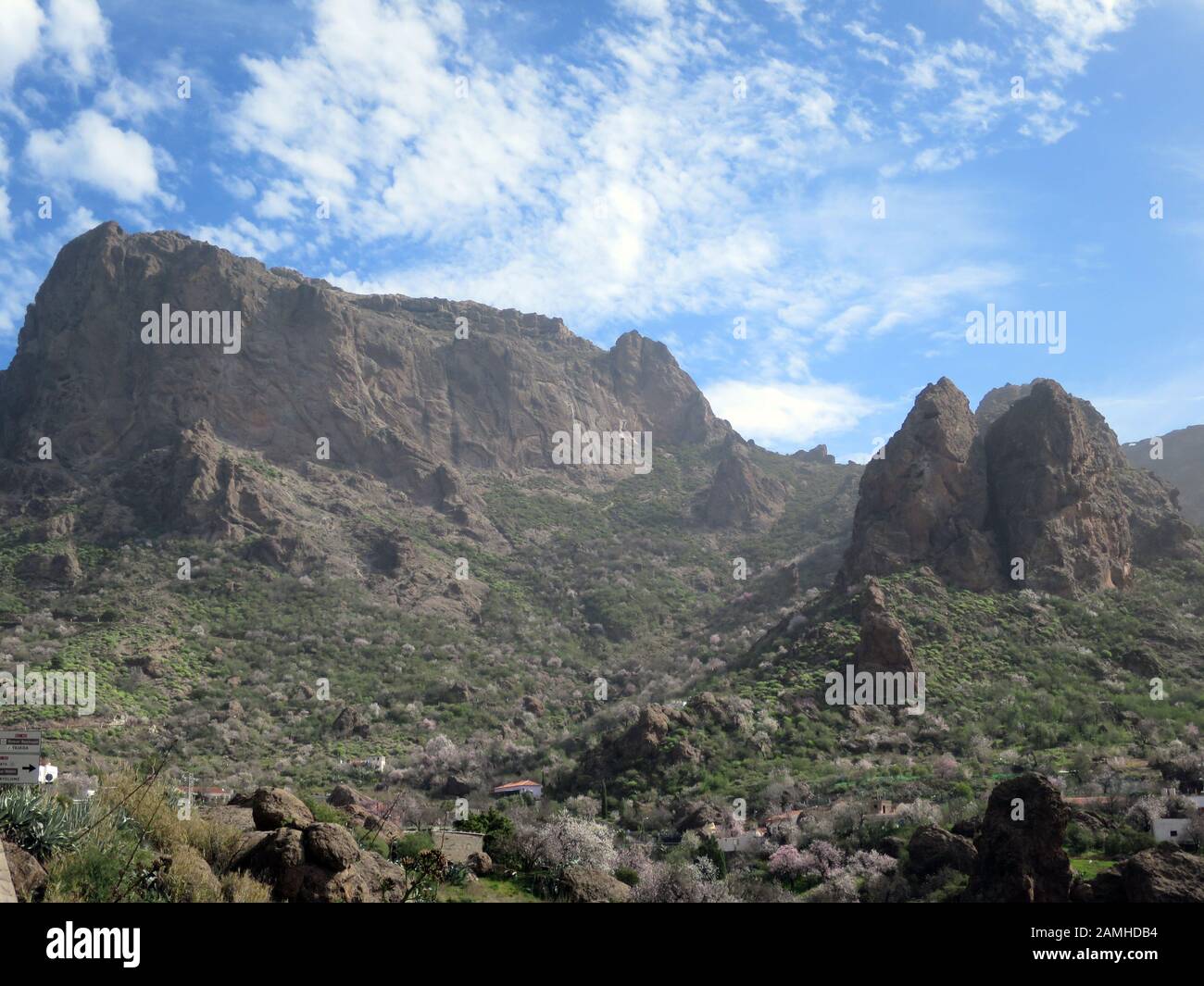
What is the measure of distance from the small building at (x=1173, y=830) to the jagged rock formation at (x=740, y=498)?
61.2 meters

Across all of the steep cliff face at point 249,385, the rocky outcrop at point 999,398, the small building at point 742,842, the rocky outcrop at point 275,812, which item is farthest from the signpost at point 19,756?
the rocky outcrop at point 999,398

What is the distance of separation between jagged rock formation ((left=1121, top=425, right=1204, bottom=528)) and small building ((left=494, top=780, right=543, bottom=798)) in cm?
6985

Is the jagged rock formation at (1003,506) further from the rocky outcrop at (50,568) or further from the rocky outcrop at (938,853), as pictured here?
the rocky outcrop at (50,568)

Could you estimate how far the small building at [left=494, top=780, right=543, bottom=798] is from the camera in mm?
30781

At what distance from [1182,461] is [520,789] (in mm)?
87841

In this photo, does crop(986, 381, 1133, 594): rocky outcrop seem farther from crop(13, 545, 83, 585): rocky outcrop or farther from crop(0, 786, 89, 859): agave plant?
crop(13, 545, 83, 585): rocky outcrop

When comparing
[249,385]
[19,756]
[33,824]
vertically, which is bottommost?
[33,824]

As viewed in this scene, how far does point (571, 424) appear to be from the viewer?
320 ft

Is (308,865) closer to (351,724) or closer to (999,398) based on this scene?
(351,724)

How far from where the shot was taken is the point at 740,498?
82.7m

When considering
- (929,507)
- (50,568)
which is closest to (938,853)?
(929,507)

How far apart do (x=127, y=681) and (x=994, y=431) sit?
43602 mm

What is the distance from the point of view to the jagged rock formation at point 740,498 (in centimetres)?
8119
